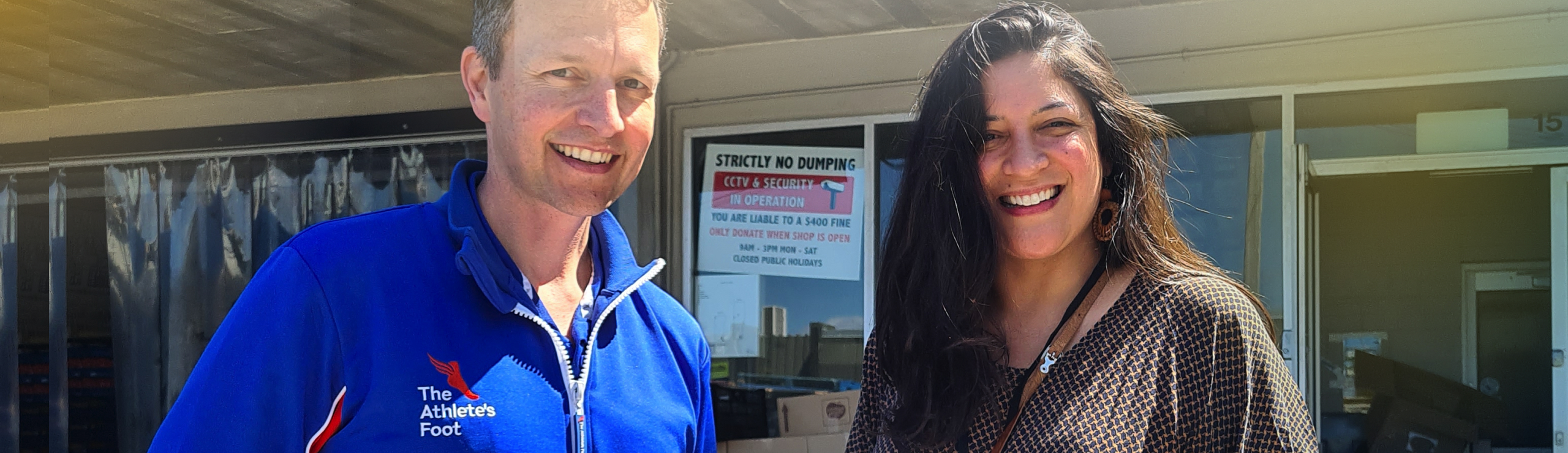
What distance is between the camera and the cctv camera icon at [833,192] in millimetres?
5719

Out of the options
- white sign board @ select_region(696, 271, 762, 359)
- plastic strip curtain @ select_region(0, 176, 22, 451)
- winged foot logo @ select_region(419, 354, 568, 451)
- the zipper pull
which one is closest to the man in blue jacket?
winged foot logo @ select_region(419, 354, 568, 451)

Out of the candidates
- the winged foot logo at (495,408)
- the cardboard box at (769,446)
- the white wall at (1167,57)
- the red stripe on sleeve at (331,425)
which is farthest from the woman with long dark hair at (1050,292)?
the cardboard box at (769,446)

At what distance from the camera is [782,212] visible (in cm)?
580

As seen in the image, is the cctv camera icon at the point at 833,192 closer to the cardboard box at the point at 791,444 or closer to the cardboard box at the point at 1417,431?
the cardboard box at the point at 791,444

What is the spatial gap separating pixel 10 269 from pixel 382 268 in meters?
6.76

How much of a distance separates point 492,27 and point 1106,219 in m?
0.95

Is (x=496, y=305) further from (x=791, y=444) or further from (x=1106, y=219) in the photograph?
(x=791, y=444)

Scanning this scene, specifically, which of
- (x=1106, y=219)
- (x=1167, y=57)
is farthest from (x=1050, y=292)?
(x=1167, y=57)

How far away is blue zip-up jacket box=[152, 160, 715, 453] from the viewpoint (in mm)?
1420

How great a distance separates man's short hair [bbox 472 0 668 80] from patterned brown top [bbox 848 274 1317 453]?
802mm

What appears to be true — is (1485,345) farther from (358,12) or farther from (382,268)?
(382,268)

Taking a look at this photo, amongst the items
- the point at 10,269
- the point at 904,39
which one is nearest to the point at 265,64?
the point at 10,269

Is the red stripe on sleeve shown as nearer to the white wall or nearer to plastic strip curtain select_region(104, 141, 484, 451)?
the white wall

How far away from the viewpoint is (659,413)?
173cm
